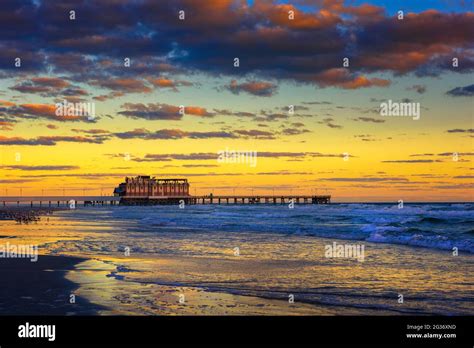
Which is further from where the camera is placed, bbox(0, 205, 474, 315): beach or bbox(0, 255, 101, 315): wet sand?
bbox(0, 205, 474, 315): beach

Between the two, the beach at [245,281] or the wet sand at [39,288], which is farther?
the beach at [245,281]

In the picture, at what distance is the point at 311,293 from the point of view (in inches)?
520

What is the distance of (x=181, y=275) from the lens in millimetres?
16109

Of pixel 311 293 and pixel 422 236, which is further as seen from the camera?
pixel 422 236

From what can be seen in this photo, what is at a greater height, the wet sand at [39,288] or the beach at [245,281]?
the wet sand at [39,288]

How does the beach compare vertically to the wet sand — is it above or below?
below

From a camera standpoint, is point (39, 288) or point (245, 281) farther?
point (245, 281)

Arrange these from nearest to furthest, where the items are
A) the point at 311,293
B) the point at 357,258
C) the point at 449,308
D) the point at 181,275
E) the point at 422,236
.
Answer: the point at 449,308, the point at 311,293, the point at 181,275, the point at 357,258, the point at 422,236
